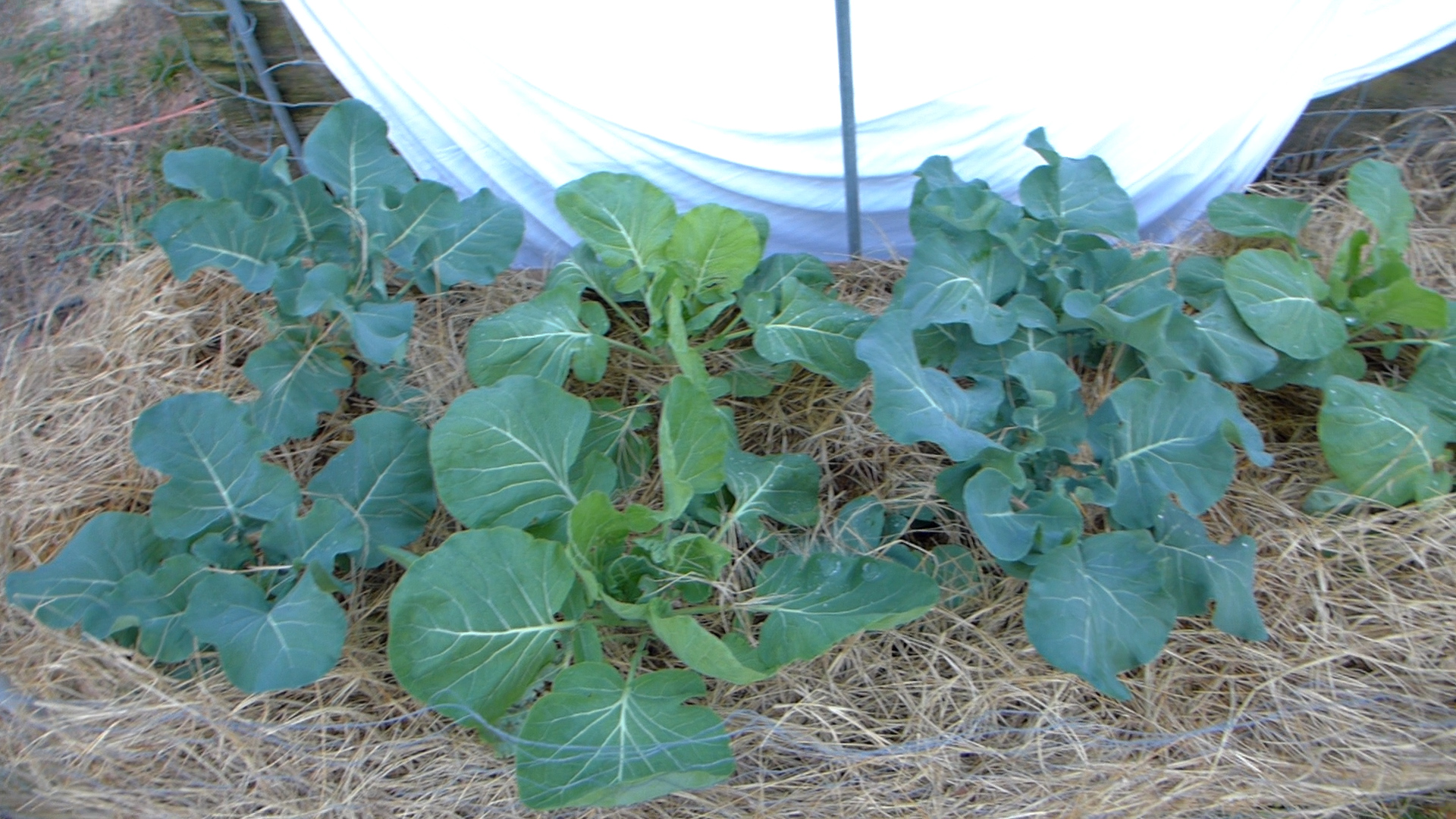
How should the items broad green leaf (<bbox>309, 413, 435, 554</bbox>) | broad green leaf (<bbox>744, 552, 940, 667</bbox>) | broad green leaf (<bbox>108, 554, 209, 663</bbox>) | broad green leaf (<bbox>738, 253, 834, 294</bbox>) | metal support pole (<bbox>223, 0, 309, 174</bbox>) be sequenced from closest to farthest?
1. broad green leaf (<bbox>744, 552, 940, 667</bbox>)
2. broad green leaf (<bbox>108, 554, 209, 663</bbox>)
3. broad green leaf (<bbox>309, 413, 435, 554</bbox>)
4. broad green leaf (<bbox>738, 253, 834, 294</bbox>)
5. metal support pole (<bbox>223, 0, 309, 174</bbox>)

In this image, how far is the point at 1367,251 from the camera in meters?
2.07

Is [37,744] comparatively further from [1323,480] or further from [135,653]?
[1323,480]

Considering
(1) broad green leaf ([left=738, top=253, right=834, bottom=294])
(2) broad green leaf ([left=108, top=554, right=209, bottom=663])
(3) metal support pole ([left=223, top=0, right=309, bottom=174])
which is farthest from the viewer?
(3) metal support pole ([left=223, top=0, right=309, bottom=174])

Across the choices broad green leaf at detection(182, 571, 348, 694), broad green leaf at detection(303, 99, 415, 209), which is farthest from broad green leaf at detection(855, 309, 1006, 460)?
broad green leaf at detection(303, 99, 415, 209)

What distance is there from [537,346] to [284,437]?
0.45 metres

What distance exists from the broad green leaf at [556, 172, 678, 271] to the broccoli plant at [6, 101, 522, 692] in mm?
168

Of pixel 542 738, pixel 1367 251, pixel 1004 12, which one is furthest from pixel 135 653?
pixel 1367 251

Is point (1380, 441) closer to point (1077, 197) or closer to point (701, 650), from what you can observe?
point (1077, 197)

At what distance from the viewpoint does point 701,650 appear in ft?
4.49

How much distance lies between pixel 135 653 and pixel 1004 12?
190 cm

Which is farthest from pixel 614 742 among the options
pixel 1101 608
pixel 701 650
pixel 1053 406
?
pixel 1053 406

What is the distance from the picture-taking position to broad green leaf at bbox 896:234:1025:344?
165cm

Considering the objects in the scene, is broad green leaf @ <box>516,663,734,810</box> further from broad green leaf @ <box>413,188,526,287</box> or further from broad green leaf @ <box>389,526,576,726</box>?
broad green leaf @ <box>413,188,526,287</box>

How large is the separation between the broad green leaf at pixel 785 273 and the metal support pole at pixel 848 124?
137 millimetres
